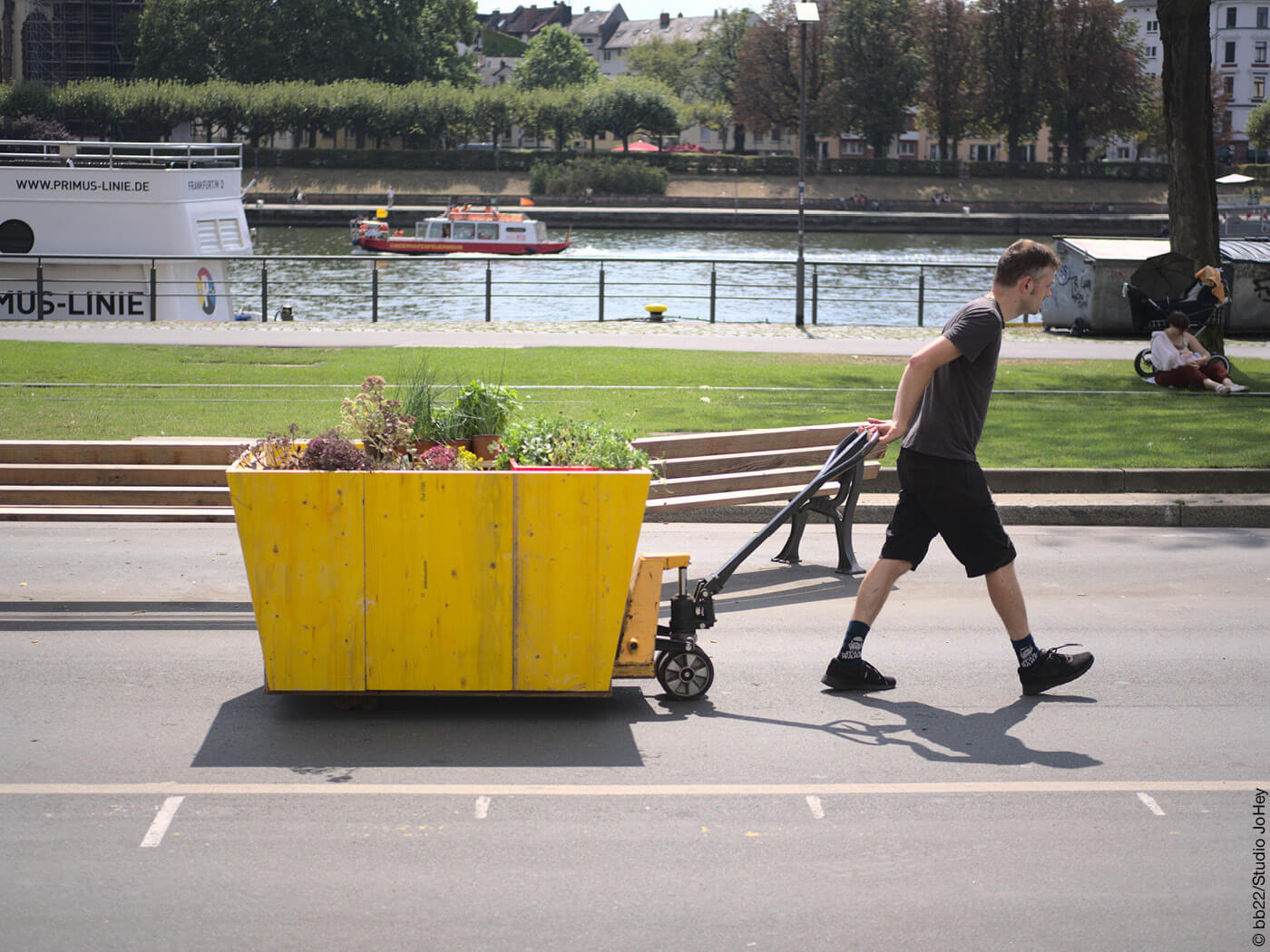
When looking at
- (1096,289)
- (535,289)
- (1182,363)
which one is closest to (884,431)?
(1182,363)

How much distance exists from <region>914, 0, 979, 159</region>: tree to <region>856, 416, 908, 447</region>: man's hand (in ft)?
310

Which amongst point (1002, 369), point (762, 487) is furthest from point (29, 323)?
point (762, 487)

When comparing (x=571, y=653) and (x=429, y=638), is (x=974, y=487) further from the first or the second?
(x=429, y=638)

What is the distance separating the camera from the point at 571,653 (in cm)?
550

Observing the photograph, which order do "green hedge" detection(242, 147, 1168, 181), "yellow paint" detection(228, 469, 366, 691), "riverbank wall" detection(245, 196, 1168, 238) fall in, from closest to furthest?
"yellow paint" detection(228, 469, 366, 691) → "riverbank wall" detection(245, 196, 1168, 238) → "green hedge" detection(242, 147, 1168, 181)

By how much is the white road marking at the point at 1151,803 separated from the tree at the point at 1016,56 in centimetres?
9497

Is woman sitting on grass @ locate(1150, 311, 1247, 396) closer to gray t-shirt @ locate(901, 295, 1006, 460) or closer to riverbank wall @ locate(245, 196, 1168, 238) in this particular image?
gray t-shirt @ locate(901, 295, 1006, 460)

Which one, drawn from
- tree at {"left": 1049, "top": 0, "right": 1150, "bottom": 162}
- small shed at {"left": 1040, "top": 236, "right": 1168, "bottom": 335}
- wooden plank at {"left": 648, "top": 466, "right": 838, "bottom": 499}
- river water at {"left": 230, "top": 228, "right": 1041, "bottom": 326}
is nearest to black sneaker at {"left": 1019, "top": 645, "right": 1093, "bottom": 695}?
wooden plank at {"left": 648, "top": 466, "right": 838, "bottom": 499}

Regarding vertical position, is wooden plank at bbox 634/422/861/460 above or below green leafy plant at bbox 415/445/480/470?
below

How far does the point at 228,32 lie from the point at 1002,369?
94774 millimetres

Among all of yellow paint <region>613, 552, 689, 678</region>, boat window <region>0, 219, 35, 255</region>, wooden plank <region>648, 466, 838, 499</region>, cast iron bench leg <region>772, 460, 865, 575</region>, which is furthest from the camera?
boat window <region>0, 219, 35, 255</region>

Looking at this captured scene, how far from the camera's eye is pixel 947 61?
95.2 meters

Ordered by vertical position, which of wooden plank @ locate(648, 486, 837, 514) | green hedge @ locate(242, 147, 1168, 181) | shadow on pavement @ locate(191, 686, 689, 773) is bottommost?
shadow on pavement @ locate(191, 686, 689, 773)

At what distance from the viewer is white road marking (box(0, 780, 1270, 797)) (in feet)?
15.8
